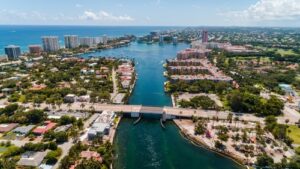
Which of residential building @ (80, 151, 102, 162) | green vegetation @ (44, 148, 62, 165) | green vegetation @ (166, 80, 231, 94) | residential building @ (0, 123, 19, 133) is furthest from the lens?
green vegetation @ (166, 80, 231, 94)

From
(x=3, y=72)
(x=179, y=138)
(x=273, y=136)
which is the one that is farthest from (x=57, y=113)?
(x=3, y=72)

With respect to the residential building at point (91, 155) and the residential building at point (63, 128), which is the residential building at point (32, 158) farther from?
the residential building at point (63, 128)

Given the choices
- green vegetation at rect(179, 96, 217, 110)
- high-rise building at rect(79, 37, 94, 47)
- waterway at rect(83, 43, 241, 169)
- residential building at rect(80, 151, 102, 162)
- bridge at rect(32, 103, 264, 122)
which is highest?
high-rise building at rect(79, 37, 94, 47)

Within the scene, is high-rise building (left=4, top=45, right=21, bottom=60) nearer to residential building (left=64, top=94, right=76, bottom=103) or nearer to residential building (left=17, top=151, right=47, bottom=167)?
residential building (left=64, top=94, right=76, bottom=103)

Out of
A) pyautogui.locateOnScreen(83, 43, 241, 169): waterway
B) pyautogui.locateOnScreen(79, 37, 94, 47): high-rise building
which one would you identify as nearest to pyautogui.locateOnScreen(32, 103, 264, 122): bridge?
pyautogui.locateOnScreen(83, 43, 241, 169): waterway

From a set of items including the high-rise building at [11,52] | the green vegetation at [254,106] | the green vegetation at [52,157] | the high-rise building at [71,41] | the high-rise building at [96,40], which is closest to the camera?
the green vegetation at [52,157]

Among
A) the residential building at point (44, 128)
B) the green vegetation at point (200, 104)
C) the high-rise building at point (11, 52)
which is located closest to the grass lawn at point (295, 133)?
the green vegetation at point (200, 104)

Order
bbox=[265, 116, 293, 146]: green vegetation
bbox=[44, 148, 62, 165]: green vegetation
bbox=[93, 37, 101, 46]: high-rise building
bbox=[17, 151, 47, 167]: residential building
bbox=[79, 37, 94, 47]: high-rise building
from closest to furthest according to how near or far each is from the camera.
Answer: bbox=[17, 151, 47, 167]: residential building < bbox=[44, 148, 62, 165]: green vegetation < bbox=[265, 116, 293, 146]: green vegetation < bbox=[79, 37, 94, 47]: high-rise building < bbox=[93, 37, 101, 46]: high-rise building
